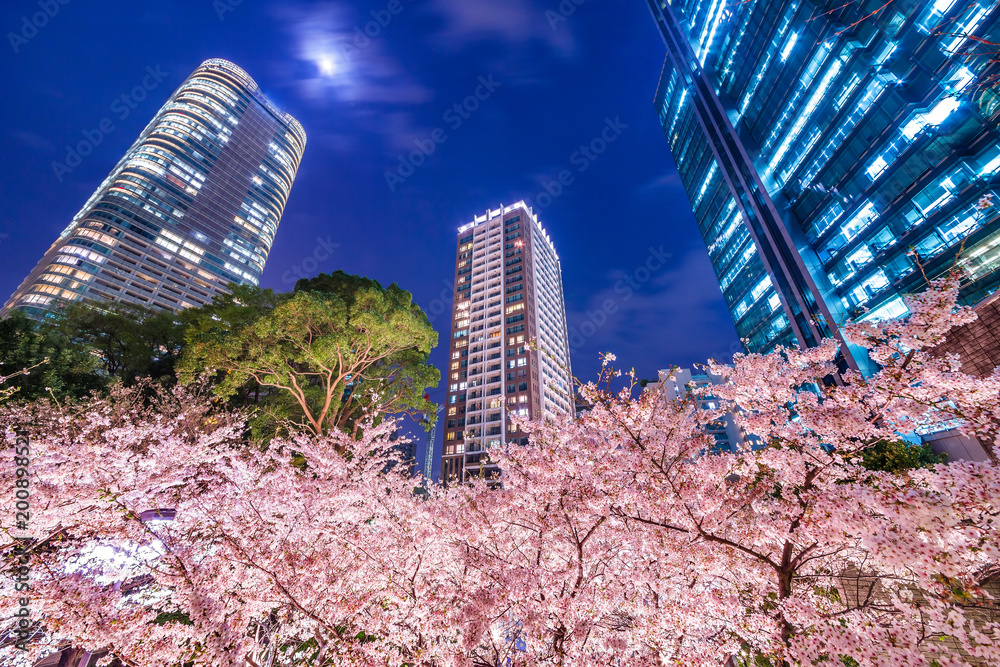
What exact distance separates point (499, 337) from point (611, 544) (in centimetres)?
6578

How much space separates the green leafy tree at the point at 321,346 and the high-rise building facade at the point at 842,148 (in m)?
21.9

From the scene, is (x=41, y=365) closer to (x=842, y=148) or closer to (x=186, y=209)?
(x=842, y=148)

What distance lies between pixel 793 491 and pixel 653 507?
6.39 feet

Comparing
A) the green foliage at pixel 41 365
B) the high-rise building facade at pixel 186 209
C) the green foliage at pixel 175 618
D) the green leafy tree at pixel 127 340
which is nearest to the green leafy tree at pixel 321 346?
the green foliage at pixel 41 365

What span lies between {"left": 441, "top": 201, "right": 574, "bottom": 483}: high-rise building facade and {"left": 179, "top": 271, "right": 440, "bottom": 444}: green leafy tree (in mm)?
41954

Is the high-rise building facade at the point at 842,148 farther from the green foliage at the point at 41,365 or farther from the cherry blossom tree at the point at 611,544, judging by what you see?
the green foliage at the point at 41,365

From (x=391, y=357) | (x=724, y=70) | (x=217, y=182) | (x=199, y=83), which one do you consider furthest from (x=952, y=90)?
(x=199, y=83)

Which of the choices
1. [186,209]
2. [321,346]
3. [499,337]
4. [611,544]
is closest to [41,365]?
[321,346]

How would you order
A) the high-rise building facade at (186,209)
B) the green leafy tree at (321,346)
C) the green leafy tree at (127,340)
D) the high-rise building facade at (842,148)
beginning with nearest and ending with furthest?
the green leafy tree at (321,346) < the green leafy tree at (127,340) < the high-rise building facade at (842,148) < the high-rise building facade at (186,209)

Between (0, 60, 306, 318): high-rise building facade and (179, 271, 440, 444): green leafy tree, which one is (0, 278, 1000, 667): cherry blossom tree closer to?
(179, 271, 440, 444): green leafy tree

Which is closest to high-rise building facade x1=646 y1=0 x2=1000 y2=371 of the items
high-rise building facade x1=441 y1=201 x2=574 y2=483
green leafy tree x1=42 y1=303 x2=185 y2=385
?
high-rise building facade x1=441 y1=201 x2=574 y2=483

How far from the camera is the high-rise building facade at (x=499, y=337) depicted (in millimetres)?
66000

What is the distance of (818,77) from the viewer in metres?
32.6

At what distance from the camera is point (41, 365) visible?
58.2ft
